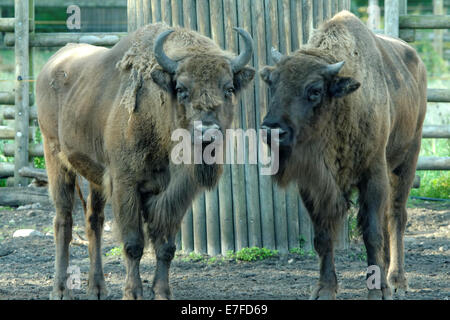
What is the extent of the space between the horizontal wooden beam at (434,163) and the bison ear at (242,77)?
217 inches

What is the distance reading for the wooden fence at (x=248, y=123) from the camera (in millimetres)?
7660

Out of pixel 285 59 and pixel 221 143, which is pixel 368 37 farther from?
pixel 221 143

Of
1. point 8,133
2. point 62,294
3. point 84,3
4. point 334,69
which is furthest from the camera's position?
point 84,3

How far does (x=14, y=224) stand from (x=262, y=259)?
3.67 m

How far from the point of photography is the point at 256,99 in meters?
7.66

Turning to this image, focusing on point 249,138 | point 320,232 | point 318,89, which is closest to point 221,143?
point 318,89

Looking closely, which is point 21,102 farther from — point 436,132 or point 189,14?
point 436,132

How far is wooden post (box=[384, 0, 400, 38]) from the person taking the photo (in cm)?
1023

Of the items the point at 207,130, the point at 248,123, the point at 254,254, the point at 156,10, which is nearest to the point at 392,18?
the point at 248,123

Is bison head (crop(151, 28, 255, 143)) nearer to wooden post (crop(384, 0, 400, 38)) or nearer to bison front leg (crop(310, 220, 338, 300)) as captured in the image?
bison front leg (crop(310, 220, 338, 300))

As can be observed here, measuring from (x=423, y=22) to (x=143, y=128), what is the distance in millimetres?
6147

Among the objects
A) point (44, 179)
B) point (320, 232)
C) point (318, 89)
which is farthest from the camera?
point (44, 179)

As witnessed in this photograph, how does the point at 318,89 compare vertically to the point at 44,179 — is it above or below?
above

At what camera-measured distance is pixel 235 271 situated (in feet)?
23.6
